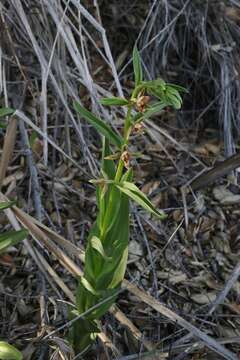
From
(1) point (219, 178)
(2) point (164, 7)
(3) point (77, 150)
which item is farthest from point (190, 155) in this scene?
(2) point (164, 7)

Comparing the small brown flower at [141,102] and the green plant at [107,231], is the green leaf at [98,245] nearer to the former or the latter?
the green plant at [107,231]

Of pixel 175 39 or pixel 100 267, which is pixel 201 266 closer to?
pixel 100 267

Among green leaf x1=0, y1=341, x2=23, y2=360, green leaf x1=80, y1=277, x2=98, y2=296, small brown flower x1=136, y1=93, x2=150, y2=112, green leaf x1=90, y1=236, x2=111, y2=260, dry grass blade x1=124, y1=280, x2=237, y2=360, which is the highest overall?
small brown flower x1=136, y1=93, x2=150, y2=112

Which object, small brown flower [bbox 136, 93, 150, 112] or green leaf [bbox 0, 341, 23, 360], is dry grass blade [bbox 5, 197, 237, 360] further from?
small brown flower [bbox 136, 93, 150, 112]

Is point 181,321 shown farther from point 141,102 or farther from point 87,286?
point 141,102

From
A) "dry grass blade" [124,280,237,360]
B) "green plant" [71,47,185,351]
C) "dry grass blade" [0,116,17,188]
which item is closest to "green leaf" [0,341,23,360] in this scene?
"green plant" [71,47,185,351]

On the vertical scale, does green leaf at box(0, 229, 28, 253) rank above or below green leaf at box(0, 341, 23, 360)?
above
